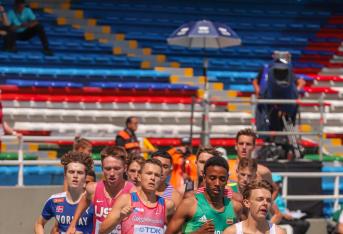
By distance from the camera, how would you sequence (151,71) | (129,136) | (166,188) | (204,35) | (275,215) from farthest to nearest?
(151,71) < (204,35) < (129,136) < (275,215) < (166,188)

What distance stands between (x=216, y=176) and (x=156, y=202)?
2.16 ft

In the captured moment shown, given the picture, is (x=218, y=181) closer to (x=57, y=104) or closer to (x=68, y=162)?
(x=68, y=162)

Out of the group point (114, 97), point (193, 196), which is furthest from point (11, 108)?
point (193, 196)

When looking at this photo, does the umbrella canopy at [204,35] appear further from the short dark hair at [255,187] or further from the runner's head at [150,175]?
the short dark hair at [255,187]

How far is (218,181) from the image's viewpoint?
7.91 m

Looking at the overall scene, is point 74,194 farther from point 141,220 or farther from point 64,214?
point 141,220

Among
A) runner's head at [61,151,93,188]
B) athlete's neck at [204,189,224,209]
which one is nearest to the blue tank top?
runner's head at [61,151,93,188]

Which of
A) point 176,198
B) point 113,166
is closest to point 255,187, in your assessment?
point 176,198

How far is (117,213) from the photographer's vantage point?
8023mm

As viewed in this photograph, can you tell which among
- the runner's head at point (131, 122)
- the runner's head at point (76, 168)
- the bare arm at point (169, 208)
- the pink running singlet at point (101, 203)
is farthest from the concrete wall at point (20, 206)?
the bare arm at point (169, 208)

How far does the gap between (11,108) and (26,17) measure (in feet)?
7.93

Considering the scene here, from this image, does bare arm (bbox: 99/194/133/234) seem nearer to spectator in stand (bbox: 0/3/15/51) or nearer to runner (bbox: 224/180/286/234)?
runner (bbox: 224/180/286/234)

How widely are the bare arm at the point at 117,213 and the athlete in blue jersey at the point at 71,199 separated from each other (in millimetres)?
806

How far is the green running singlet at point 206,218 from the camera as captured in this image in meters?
7.91
